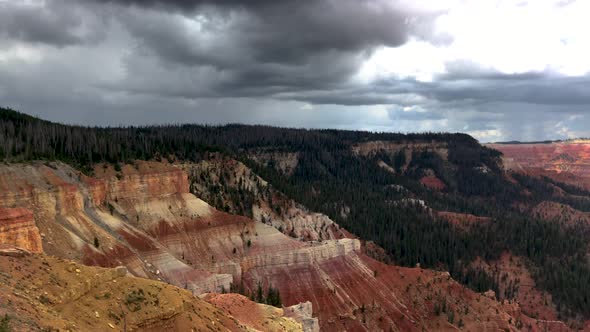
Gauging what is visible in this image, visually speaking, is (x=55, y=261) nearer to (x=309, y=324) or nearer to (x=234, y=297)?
(x=234, y=297)

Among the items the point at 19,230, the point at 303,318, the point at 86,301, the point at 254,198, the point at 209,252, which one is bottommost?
the point at 303,318

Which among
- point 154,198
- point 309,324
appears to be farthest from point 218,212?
point 309,324

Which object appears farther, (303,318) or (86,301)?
(303,318)

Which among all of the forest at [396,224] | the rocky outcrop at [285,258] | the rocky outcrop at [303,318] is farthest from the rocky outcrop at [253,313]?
the forest at [396,224]

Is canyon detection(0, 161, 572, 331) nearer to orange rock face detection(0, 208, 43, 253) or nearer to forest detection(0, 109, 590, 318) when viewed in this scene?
forest detection(0, 109, 590, 318)

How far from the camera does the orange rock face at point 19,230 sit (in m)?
58.7

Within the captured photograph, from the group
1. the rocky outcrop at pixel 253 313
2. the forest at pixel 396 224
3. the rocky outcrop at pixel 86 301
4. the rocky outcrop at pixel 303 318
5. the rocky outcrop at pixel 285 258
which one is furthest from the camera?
the forest at pixel 396 224

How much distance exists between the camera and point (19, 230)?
200ft

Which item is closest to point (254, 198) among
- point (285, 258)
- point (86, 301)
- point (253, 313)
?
point (285, 258)

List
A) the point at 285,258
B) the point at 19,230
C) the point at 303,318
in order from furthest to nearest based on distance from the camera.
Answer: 1. the point at 285,258
2. the point at 303,318
3. the point at 19,230

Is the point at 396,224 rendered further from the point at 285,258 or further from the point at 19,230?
the point at 19,230

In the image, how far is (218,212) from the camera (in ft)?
356

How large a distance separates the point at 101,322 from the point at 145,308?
497 cm

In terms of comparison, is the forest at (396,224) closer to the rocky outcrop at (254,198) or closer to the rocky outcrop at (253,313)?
the rocky outcrop at (254,198)
